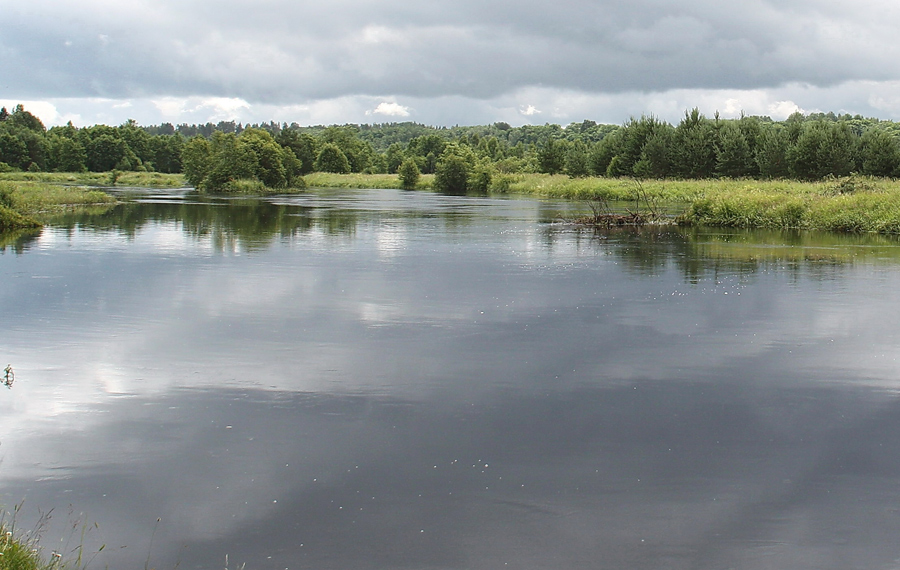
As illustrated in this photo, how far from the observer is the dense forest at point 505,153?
55.9 m

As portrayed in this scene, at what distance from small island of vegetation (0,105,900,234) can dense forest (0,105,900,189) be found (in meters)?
0.12

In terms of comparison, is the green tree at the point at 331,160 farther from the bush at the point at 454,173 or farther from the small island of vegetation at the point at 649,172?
the bush at the point at 454,173

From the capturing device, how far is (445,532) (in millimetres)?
6156

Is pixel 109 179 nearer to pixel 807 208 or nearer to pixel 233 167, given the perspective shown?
pixel 233 167

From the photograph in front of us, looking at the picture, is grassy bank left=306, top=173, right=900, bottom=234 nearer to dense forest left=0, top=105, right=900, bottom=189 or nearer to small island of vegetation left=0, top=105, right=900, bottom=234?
small island of vegetation left=0, top=105, right=900, bottom=234

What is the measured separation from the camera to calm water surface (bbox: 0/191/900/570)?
6125 mm

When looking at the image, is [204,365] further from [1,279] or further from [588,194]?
[588,194]

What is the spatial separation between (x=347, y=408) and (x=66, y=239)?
72.3 ft

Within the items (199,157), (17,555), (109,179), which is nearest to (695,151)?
(199,157)

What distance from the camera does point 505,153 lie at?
476 ft

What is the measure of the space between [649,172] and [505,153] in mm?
78140

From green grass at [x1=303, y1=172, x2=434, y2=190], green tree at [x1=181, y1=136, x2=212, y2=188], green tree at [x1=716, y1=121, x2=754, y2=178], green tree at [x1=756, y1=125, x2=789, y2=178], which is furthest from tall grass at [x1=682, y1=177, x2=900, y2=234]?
green grass at [x1=303, y1=172, x2=434, y2=190]

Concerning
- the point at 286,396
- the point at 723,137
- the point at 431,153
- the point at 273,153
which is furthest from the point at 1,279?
the point at 431,153

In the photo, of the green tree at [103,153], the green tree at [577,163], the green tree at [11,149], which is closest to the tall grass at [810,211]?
the green tree at [577,163]
